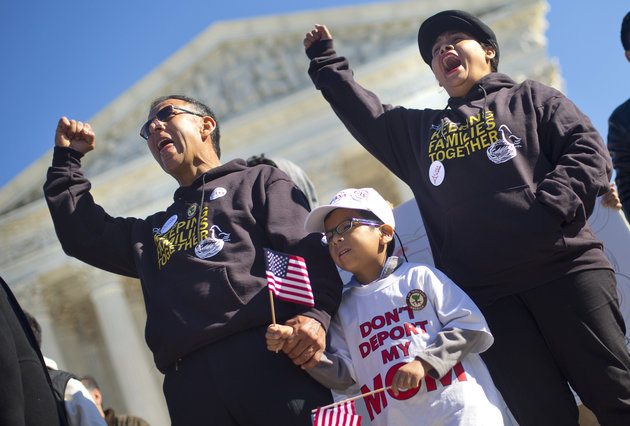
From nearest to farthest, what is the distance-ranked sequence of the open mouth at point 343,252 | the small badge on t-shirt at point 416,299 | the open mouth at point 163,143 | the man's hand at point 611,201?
the small badge on t-shirt at point 416,299
the open mouth at point 343,252
the open mouth at point 163,143
the man's hand at point 611,201

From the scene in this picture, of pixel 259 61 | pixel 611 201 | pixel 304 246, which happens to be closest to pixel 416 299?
pixel 304 246

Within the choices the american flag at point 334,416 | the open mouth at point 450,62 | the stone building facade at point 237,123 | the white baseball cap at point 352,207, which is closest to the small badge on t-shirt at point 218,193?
the white baseball cap at point 352,207

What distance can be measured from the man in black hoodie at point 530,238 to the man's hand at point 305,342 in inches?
30.9

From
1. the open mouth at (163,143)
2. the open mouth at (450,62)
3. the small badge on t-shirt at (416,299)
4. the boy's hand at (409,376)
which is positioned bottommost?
the boy's hand at (409,376)

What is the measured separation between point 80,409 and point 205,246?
1.34 metres

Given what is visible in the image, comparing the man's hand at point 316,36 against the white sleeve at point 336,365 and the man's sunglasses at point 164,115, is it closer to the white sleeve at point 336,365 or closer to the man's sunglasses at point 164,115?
the man's sunglasses at point 164,115

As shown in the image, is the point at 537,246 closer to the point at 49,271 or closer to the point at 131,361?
the point at 131,361

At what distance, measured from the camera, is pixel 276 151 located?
20297mm

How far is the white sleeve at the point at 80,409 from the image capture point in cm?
385

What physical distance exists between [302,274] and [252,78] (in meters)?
18.9

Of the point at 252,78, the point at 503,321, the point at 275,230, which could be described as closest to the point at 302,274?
the point at 275,230

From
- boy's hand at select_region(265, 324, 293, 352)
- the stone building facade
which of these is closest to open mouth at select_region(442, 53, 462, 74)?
boy's hand at select_region(265, 324, 293, 352)

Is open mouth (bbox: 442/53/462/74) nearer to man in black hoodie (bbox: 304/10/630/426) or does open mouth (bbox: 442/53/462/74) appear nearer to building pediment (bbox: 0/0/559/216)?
man in black hoodie (bbox: 304/10/630/426)

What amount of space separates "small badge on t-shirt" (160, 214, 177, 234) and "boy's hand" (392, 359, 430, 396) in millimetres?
1276
